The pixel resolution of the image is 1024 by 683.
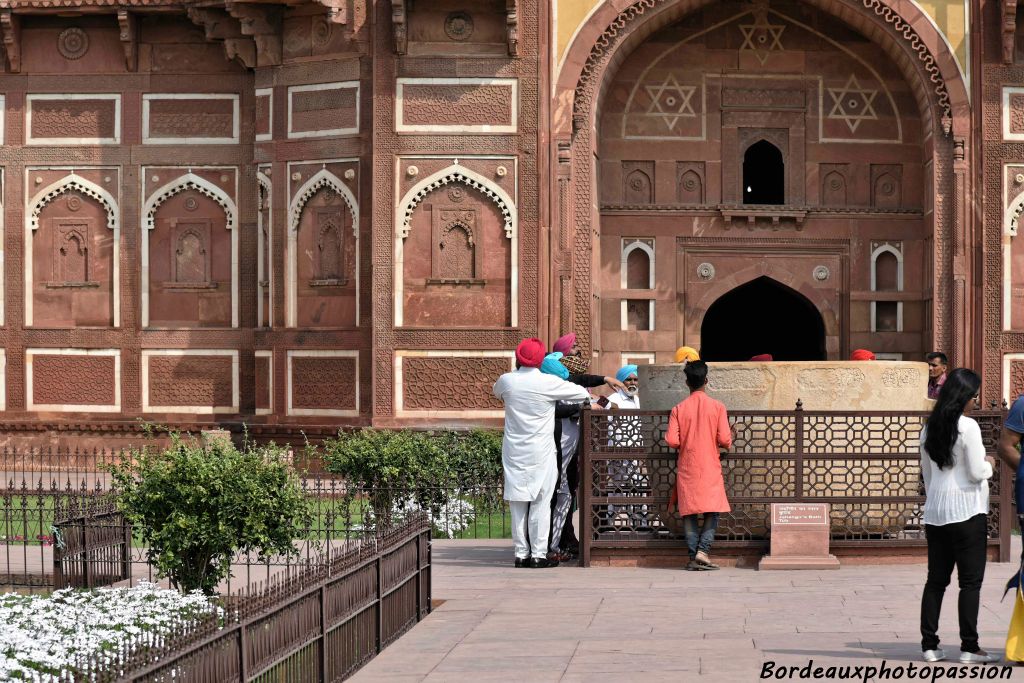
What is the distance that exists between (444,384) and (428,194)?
1.99m

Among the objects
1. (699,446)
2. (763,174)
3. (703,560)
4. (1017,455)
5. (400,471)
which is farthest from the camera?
(763,174)

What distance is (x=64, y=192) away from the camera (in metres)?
18.5

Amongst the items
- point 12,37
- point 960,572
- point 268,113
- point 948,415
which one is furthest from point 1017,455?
point 12,37

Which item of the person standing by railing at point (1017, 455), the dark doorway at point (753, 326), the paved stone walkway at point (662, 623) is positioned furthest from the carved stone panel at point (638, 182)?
the person standing by railing at point (1017, 455)

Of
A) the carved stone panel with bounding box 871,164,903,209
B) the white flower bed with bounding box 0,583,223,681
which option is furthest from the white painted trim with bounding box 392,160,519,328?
the white flower bed with bounding box 0,583,223,681

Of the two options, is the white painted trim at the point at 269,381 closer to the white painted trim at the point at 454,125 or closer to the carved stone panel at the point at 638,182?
the white painted trim at the point at 454,125

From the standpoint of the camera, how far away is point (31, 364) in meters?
18.6

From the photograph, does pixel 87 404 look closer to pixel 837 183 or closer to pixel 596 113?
pixel 596 113

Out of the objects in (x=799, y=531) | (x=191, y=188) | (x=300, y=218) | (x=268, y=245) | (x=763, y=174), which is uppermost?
(x=763, y=174)

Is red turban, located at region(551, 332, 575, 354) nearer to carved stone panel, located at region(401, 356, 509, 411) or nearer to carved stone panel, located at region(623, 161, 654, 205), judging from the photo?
carved stone panel, located at region(401, 356, 509, 411)

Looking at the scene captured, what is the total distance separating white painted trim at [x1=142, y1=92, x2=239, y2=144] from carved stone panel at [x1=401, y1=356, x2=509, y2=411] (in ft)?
11.8

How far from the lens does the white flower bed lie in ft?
21.2

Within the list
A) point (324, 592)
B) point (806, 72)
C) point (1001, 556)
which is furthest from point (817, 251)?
point (324, 592)

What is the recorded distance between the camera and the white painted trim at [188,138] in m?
18.4
